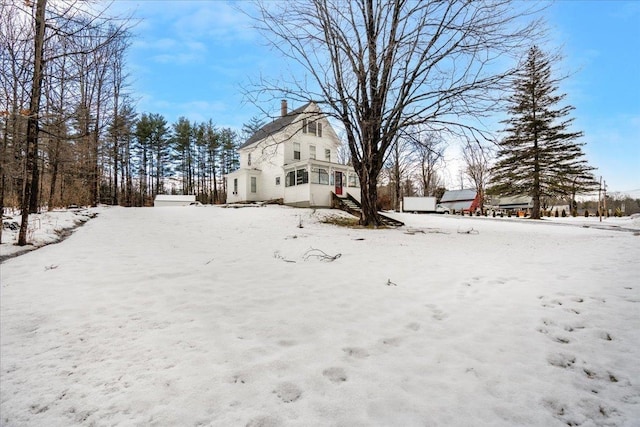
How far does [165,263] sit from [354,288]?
11.7 feet

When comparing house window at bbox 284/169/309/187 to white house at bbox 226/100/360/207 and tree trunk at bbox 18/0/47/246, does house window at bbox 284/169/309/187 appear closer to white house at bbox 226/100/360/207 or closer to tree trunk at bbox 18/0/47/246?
white house at bbox 226/100/360/207

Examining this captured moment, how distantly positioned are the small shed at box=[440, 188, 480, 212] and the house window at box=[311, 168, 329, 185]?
26.8 metres

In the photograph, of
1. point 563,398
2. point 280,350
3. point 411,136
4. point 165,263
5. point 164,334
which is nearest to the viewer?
point 563,398

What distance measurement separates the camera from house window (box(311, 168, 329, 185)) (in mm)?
19719

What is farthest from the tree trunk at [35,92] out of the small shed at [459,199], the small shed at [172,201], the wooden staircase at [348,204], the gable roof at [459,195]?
the gable roof at [459,195]

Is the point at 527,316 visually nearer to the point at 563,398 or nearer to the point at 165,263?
the point at 563,398

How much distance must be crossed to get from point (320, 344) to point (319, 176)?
58.9 feet

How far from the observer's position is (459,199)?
43250 millimetres

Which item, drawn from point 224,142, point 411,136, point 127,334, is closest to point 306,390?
point 127,334

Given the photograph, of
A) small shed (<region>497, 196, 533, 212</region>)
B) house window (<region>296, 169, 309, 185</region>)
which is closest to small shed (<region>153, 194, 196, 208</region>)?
house window (<region>296, 169, 309, 185</region>)

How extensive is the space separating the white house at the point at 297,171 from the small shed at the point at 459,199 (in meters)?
25.1

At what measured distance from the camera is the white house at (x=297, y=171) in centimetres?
1991

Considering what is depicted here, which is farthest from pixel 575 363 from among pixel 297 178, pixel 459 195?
pixel 459 195

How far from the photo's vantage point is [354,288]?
158 inches
